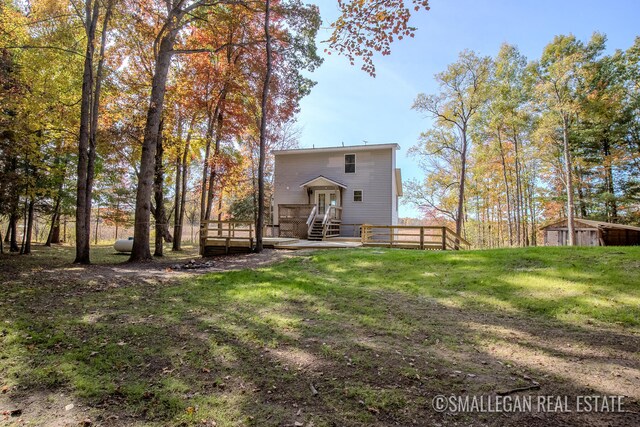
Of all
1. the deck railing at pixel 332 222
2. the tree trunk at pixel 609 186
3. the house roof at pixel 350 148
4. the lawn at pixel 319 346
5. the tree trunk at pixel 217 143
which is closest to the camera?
the lawn at pixel 319 346

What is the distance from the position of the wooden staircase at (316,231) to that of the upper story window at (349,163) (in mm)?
3794

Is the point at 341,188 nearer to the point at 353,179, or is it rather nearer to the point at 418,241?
the point at 353,179

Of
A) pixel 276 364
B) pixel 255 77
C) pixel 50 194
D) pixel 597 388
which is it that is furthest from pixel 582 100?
pixel 50 194

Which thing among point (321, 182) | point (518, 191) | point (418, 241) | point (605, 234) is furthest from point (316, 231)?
point (518, 191)

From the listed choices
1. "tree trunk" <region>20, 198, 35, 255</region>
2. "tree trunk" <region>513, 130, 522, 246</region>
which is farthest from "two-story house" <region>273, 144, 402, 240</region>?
"tree trunk" <region>20, 198, 35, 255</region>

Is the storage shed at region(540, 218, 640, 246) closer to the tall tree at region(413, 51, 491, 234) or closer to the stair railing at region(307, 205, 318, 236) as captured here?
the tall tree at region(413, 51, 491, 234)

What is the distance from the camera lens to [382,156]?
1764 cm

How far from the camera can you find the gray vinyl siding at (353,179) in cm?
1758

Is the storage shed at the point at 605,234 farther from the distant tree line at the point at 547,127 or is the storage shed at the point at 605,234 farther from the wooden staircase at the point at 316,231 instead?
the wooden staircase at the point at 316,231

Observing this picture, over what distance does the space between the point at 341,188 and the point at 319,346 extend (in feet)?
49.2

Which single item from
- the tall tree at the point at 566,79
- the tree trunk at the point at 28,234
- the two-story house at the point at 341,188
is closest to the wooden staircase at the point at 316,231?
the two-story house at the point at 341,188

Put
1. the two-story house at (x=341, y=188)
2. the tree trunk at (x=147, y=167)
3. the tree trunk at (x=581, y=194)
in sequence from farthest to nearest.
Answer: the tree trunk at (x=581, y=194)
the two-story house at (x=341, y=188)
the tree trunk at (x=147, y=167)

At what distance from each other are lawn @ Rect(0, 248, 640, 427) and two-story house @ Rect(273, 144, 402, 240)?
35.2ft

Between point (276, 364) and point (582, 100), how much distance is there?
74.4ft
